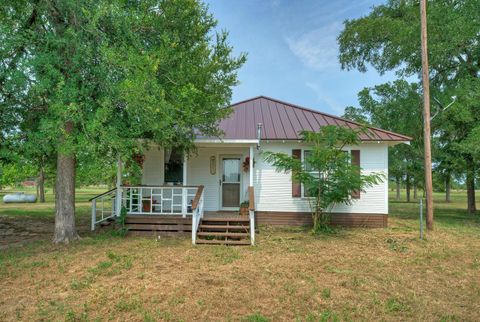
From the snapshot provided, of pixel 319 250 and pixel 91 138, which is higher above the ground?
pixel 91 138

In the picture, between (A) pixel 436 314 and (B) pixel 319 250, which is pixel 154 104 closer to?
(B) pixel 319 250

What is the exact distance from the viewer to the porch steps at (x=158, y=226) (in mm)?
9281

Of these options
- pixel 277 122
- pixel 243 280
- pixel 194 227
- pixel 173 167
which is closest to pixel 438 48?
pixel 277 122

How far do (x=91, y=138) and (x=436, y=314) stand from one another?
6.30 meters

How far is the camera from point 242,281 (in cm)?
526

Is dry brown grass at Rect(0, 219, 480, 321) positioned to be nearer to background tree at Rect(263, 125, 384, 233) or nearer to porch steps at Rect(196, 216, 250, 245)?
porch steps at Rect(196, 216, 250, 245)

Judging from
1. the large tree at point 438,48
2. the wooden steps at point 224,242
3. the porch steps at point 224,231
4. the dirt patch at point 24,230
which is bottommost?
the dirt patch at point 24,230

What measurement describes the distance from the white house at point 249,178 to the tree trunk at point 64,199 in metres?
1.62

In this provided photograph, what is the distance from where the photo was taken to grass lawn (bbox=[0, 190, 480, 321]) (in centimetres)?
411

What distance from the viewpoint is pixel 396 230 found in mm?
10227

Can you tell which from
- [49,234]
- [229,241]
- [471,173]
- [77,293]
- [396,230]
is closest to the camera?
[77,293]

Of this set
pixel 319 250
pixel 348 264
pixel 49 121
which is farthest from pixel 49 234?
pixel 348 264

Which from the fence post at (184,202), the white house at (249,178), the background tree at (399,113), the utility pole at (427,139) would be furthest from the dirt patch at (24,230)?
the background tree at (399,113)

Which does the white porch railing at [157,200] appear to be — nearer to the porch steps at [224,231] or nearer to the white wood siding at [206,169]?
the white wood siding at [206,169]
